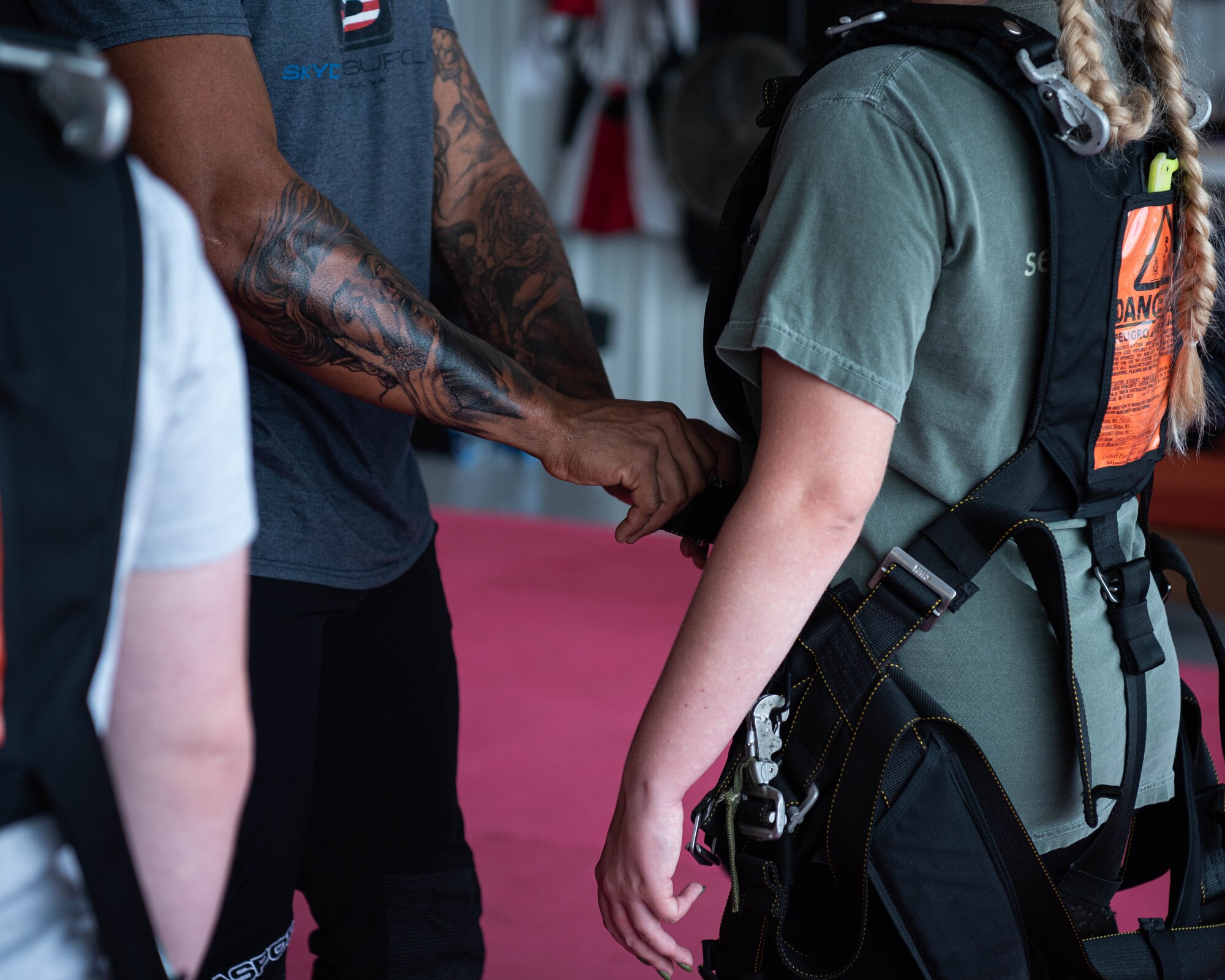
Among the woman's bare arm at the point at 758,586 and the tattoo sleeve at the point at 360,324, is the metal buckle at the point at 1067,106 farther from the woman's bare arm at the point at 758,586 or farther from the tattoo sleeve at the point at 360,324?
the tattoo sleeve at the point at 360,324

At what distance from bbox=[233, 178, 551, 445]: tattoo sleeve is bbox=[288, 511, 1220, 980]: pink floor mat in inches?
50.0

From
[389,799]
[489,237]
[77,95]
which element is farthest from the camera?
[489,237]

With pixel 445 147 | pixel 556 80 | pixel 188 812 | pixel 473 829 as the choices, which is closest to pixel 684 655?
pixel 188 812

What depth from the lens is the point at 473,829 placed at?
8.43ft

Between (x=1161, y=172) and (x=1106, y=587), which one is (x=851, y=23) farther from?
(x=1106, y=587)

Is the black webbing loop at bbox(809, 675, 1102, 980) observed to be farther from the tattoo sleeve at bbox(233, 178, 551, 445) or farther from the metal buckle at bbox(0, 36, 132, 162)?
the metal buckle at bbox(0, 36, 132, 162)

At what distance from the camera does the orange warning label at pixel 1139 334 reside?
98 centimetres

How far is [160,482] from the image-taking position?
1.91 ft

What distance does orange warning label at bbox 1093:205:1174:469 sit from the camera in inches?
38.4

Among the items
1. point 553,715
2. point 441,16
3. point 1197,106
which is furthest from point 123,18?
point 553,715

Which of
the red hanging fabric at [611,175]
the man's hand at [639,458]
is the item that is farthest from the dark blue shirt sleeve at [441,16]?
the red hanging fabric at [611,175]

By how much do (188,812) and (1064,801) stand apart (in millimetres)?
728

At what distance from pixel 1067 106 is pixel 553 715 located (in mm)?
2462

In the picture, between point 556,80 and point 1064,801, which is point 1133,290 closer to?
point 1064,801
